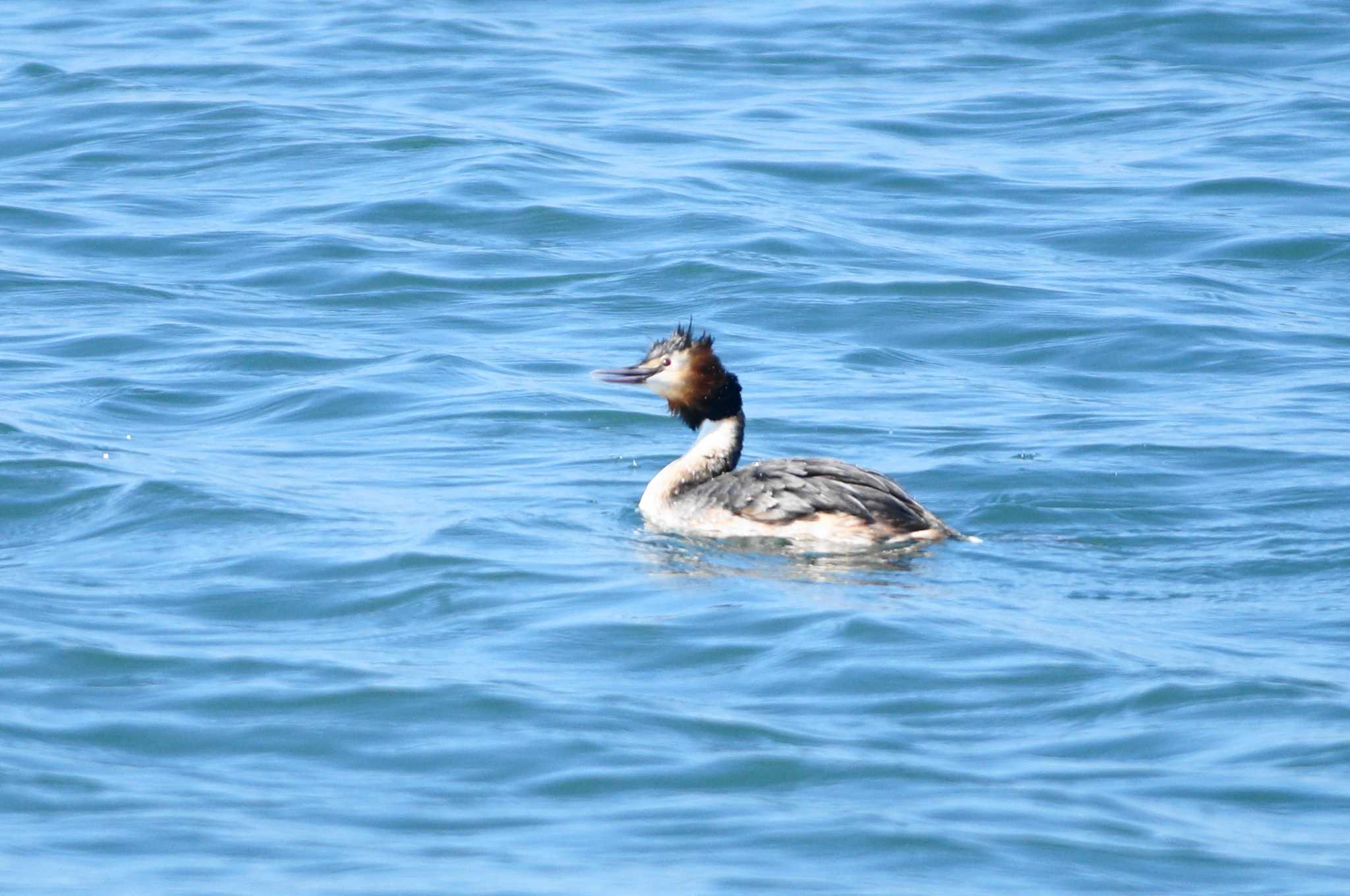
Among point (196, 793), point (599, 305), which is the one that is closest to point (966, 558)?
point (196, 793)

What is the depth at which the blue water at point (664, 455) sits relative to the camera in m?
6.94

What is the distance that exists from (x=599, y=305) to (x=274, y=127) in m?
6.46

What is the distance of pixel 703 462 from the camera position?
434 inches

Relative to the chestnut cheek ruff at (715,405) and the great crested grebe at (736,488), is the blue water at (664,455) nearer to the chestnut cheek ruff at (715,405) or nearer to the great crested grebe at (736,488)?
the great crested grebe at (736,488)

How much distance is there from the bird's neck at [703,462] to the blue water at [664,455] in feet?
0.80

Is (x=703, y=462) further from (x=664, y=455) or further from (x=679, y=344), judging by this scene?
(x=664, y=455)

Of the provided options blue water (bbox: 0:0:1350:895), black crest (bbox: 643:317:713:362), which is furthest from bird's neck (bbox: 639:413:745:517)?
black crest (bbox: 643:317:713:362)

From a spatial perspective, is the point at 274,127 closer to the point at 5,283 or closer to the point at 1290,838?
the point at 5,283

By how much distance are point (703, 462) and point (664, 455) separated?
3.93ft

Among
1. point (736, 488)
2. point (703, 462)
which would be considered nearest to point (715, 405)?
point (703, 462)

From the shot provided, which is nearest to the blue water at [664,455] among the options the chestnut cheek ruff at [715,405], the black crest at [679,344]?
the chestnut cheek ruff at [715,405]

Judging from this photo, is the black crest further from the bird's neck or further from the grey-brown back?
the grey-brown back

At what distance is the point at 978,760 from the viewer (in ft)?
23.9

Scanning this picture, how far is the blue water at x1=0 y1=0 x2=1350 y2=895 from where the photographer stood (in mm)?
6938
